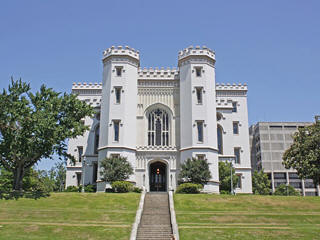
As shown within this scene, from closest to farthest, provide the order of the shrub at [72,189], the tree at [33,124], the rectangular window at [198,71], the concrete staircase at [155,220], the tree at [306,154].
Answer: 1. the concrete staircase at [155,220]
2. the tree at [33,124]
3. the tree at [306,154]
4. the rectangular window at [198,71]
5. the shrub at [72,189]

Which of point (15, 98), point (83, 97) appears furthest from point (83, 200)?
point (83, 97)

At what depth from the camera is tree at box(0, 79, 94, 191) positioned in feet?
111

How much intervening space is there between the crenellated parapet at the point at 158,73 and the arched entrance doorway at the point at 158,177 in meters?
11.5

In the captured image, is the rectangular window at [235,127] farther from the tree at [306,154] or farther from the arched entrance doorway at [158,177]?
the arched entrance doorway at [158,177]

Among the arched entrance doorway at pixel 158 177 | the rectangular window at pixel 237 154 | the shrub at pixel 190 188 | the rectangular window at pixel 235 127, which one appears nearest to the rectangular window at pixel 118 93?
the arched entrance doorway at pixel 158 177

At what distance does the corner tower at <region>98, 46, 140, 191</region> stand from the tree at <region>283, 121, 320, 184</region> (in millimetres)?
18679

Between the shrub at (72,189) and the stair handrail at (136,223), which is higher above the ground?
the shrub at (72,189)

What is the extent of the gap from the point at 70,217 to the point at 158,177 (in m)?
20.3

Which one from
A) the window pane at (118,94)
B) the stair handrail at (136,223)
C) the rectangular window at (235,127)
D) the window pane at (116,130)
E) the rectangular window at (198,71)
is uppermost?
the rectangular window at (198,71)

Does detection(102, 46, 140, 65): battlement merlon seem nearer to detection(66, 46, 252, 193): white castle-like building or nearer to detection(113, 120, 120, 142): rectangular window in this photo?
detection(66, 46, 252, 193): white castle-like building

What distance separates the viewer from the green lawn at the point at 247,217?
23.4m

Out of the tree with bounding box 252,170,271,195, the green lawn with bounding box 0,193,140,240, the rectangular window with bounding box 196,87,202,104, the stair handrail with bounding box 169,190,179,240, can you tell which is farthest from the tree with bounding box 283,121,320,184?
the tree with bounding box 252,170,271,195

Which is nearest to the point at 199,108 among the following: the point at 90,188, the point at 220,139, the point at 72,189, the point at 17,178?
the point at 220,139

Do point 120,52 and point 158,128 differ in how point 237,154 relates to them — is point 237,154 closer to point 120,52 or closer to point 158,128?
point 158,128
